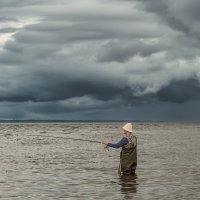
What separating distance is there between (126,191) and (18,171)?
295 inches

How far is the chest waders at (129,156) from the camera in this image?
68.3ft

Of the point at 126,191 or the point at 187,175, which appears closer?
the point at 126,191

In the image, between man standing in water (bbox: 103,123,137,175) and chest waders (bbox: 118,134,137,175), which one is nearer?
man standing in water (bbox: 103,123,137,175)

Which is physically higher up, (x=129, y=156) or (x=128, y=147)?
(x=128, y=147)

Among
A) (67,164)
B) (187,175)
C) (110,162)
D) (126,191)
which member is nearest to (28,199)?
(126,191)

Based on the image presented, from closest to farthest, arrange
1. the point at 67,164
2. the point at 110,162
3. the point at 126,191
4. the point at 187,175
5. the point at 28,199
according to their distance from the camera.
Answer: the point at 28,199 < the point at 126,191 < the point at 187,175 < the point at 67,164 < the point at 110,162

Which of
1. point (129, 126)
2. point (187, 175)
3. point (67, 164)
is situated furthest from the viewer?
point (67, 164)

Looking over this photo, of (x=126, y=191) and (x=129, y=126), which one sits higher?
(x=129, y=126)

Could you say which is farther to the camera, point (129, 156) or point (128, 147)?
point (129, 156)

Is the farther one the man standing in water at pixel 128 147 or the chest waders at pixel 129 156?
the chest waders at pixel 129 156

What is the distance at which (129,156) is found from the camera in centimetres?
2094

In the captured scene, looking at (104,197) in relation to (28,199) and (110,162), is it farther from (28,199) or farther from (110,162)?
(110,162)

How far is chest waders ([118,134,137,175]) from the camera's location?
20812mm

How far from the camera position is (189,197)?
54.4ft
